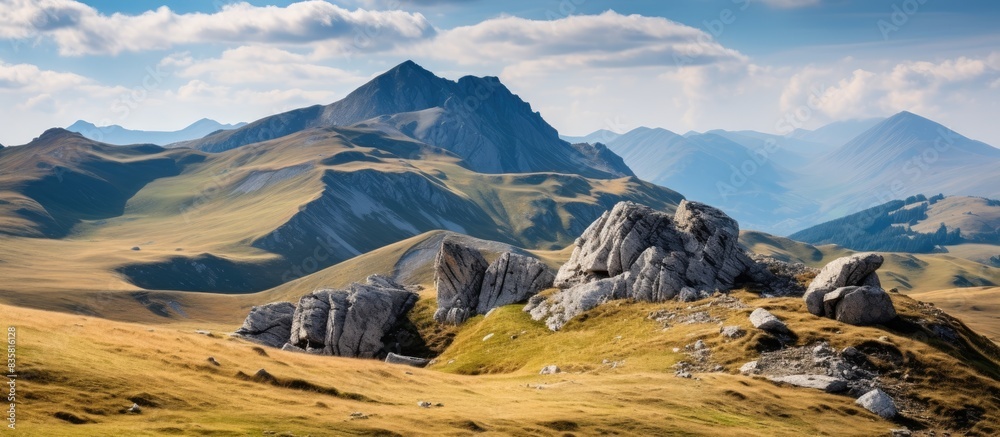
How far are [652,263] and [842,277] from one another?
20.3 meters

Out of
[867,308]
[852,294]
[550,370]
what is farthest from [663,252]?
[550,370]

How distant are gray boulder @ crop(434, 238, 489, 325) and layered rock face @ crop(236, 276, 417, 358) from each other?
230 inches

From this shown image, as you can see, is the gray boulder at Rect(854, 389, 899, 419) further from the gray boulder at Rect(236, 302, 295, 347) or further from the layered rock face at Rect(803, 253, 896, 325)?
the gray boulder at Rect(236, 302, 295, 347)

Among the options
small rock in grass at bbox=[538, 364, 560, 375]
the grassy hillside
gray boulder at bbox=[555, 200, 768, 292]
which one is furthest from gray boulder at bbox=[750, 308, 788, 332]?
small rock in grass at bbox=[538, 364, 560, 375]

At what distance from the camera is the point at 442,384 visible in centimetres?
6225

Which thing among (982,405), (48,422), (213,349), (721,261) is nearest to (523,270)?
(721,261)

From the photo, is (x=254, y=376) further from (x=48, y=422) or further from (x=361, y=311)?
(x=361, y=311)

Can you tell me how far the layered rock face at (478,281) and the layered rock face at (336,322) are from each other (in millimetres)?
6508

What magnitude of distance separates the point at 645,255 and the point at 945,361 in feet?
109

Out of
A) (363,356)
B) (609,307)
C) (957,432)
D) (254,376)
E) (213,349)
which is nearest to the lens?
(254,376)

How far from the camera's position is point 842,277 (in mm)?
75125

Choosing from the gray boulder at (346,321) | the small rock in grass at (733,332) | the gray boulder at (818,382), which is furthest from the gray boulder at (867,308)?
the gray boulder at (346,321)

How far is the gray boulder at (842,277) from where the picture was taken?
7400cm

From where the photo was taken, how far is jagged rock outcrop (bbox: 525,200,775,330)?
85750mm
